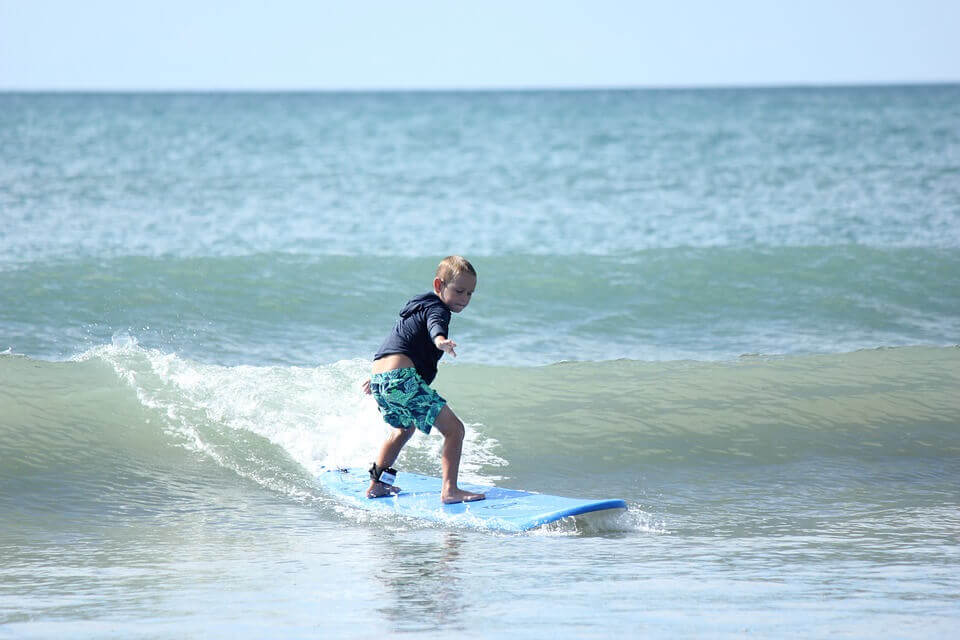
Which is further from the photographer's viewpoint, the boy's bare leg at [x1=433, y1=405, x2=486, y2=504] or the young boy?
the boy's bare leg at [x1=433, y1=405, x2=486, y2=504]

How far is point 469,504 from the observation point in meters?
6.19

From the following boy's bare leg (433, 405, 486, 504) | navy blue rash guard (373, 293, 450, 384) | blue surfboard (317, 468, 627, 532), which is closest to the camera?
blue surfboard (317, 468, 627, 532)

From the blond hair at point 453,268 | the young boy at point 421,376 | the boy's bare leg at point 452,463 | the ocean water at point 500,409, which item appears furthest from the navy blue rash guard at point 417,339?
the ocean water at point 500,409

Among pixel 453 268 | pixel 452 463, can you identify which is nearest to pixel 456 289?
pixel 453 268

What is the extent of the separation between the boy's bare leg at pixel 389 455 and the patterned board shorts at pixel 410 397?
24cm

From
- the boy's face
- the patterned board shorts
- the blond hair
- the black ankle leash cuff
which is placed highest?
the blond hair

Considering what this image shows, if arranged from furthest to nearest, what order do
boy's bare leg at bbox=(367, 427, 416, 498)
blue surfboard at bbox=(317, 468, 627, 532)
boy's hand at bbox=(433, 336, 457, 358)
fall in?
boy's bare leg at bbox=(367, 427, 416, 498) < blue surfboard at bbox=(317, 468, 627, 532) < boy's hand at bbox=(433, 336, 457, 358)

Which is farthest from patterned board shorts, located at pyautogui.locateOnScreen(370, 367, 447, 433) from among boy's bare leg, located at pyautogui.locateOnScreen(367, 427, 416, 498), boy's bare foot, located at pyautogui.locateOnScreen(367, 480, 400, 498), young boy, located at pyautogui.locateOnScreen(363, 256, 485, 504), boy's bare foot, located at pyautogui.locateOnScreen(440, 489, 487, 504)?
boy's bare foot, located at pyautogui.locateOnScreen(367, 480, 400, 498)

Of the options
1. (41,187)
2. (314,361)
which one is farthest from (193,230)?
(314,361)

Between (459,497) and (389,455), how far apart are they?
1.70 ft

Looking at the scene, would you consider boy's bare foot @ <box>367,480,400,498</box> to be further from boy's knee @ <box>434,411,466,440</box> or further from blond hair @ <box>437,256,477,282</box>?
blond hair @ <box>437,256,477,282</box>

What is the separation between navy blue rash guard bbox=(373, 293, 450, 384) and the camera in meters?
6.07

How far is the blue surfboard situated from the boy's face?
1089 millimetres

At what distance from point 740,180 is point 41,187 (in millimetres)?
14713
